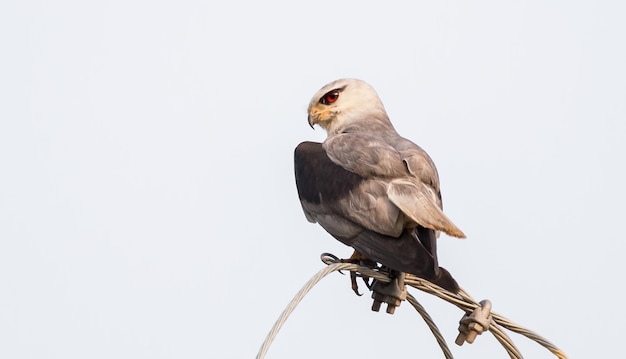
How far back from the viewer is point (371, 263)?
720 cm

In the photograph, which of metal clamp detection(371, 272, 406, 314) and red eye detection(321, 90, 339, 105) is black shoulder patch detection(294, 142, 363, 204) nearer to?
metal clamp detection(371, 272, 406, 314)

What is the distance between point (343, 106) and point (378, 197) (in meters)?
1.86

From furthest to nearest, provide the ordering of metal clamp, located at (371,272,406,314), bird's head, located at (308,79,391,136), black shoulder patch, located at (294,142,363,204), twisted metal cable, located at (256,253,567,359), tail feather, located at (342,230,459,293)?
bird's head, located at (308,79,391,136), black shoulder patch, located at (294,142,363,204), metal clamp, located at (371,272,406,314), tail feather, located at (342,230,459,293), twisted metal cable, located at (256,253,567,359)

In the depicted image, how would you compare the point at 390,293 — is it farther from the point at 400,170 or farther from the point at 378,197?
the point at 400,170

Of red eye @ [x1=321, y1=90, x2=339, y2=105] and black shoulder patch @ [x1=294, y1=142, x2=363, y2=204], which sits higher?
red eye @ [x1=321, y1=90, x2=339, y2=105]

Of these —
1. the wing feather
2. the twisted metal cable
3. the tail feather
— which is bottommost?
the twisted metal cable

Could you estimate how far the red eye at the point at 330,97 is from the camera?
8.27 m

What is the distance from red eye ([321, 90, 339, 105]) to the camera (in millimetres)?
8273

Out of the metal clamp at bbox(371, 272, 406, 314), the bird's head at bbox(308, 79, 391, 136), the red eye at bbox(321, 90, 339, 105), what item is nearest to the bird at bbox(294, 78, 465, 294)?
the metal clamp at bbox(371, 272, 406, 314)

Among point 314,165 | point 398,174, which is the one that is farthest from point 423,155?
point 314,165

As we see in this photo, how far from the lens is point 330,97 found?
828cm

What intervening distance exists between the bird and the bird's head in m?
0.33

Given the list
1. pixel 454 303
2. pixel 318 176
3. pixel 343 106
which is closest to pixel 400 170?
pixel 318 176

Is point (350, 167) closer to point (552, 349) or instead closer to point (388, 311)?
point (388, 311)
